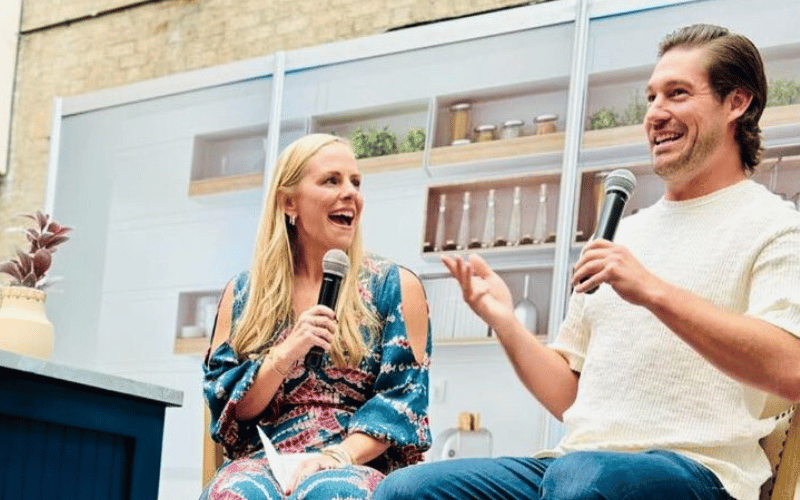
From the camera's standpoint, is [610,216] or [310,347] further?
[310,347]

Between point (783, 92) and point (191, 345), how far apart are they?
288 centimetres

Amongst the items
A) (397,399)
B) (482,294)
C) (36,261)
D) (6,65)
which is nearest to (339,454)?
(397,399)

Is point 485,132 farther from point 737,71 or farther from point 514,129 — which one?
point 737,71

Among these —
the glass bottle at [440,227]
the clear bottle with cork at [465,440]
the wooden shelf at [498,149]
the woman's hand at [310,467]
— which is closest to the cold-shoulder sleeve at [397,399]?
the woman's hand at [310,467]

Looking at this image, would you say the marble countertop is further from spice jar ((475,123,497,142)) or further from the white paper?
spice jar ((475,123,497,142))

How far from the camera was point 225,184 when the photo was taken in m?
5.99

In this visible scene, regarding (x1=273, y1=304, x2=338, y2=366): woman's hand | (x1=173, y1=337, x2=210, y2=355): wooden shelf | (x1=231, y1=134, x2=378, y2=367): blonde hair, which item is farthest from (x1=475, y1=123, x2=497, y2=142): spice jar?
(x1=273, y1=304, x2=338, y2=366): woman's hand

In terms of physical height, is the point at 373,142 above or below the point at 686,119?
above

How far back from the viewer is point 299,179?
2.73 metres

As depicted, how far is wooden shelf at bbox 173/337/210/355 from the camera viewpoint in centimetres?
582

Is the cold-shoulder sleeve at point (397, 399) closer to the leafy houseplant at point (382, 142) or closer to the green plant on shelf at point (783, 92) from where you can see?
the green plant on shelf at point (783, 92)

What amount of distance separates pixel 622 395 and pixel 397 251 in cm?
327

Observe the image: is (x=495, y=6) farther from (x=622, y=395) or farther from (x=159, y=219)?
(x=622, y=395)

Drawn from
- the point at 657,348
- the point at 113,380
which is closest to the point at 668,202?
the point at 657,348
